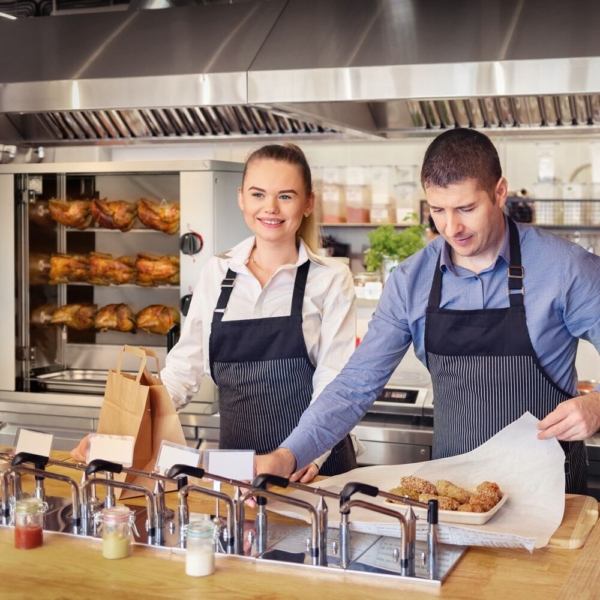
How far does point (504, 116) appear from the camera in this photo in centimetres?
368

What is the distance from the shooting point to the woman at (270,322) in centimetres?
243

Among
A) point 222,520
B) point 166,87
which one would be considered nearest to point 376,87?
point 166,87

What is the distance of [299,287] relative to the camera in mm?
2490

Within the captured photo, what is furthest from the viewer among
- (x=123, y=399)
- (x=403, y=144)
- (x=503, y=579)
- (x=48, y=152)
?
(x=403, y=144)

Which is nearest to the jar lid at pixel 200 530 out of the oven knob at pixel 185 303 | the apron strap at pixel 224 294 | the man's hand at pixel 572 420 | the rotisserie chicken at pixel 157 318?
the man's hand at pixel 572 420

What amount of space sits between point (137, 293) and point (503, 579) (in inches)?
107

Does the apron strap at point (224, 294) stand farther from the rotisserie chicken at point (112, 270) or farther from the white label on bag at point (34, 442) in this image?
the rotisserie chicken at point (112, 270)

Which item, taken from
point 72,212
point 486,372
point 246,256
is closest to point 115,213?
point 72,212

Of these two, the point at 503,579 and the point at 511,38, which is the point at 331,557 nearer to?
the point at 503,579

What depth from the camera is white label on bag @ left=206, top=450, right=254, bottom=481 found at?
1.71m

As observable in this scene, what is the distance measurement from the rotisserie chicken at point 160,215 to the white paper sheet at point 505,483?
1.91 m

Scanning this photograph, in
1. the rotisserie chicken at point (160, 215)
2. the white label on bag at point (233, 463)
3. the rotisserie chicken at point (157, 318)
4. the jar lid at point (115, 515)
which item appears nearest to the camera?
the jar lid at point (115, 515)

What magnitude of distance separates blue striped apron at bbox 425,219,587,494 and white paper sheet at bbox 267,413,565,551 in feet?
0.55

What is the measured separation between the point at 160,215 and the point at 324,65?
40.5 inches
